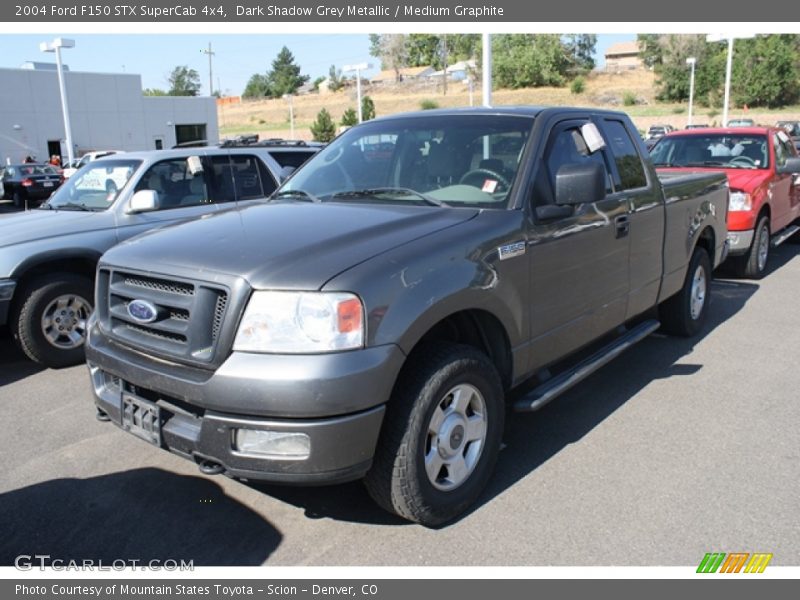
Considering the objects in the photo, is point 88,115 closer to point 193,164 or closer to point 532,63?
point 193,164

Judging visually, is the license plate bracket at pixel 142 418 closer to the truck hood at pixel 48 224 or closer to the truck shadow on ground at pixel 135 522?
the truck shadow on ground at pixel 135 522

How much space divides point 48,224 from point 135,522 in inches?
144

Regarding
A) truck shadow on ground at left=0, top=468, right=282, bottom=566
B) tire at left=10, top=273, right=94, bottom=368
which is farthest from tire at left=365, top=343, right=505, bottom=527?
tire at left=10, top=273, right=94, bottom=368

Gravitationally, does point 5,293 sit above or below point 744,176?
below

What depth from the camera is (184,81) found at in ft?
445

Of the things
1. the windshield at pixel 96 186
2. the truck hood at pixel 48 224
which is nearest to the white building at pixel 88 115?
the windshield at pixel 96 186

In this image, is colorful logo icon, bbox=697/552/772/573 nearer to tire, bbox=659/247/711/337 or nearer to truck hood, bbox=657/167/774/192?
tire, bbox=659/247/711/337

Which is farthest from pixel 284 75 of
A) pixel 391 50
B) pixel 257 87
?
pixel 391 50

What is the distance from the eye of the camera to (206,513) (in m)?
3.56

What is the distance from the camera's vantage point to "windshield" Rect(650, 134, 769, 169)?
364 inches

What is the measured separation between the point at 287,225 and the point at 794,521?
2.84 meters

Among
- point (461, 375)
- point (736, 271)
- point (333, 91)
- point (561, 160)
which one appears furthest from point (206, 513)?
point (333, 91)

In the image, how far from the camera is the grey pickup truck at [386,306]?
9.34ft

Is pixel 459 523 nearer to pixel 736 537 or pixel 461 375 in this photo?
pixel 461 375
